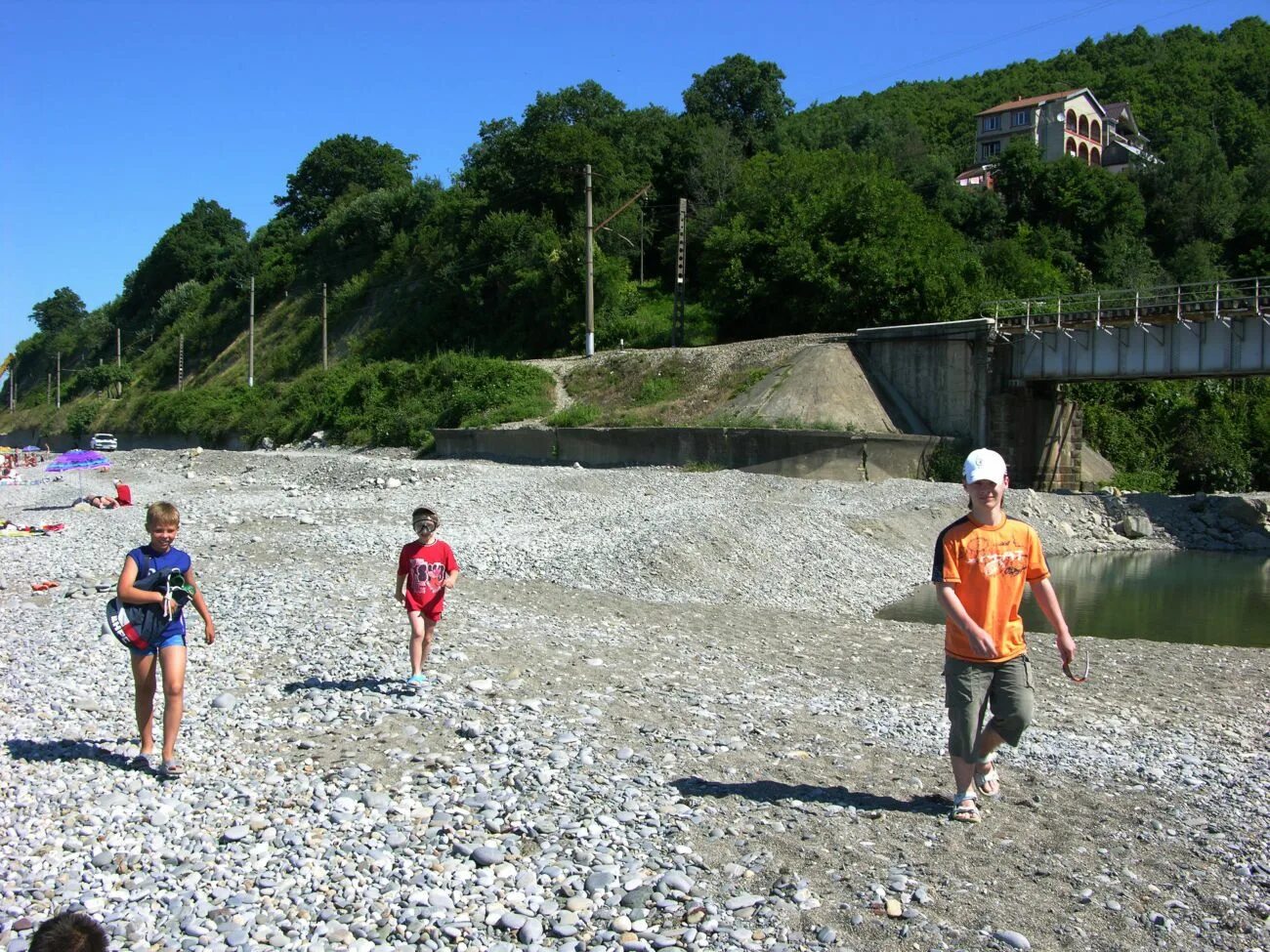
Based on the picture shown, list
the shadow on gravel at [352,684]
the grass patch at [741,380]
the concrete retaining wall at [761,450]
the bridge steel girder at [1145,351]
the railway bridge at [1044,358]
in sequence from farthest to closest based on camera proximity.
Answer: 1. the grass patch at [741,380]
2. the railway bridge at [1044,358]
3. the concrete retaining wall at [761,450]
4. the bridge steel girder at [1145,351]
5. the shadow on gravel at [352,684]

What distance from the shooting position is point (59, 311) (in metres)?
162

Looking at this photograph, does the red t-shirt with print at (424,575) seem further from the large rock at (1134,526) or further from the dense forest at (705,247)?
the dense forest at (705,247)

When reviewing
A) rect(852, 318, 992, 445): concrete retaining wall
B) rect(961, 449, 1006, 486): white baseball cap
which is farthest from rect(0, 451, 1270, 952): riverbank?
rect(852, 318, 992, 445): concrete retaining wall

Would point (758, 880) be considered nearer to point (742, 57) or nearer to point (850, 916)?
point (850, 916)

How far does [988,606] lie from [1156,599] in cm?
1736

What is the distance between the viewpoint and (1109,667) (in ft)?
41.3

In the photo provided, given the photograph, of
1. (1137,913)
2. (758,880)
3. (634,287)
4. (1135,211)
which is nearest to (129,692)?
(758,880)

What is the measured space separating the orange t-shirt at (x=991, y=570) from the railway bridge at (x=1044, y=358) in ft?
95.6

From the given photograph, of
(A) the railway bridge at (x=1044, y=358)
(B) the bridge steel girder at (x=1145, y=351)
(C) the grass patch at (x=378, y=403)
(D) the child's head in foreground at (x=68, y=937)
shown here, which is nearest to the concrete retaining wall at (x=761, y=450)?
(A) the railway bridge at (x=1044, y=358)

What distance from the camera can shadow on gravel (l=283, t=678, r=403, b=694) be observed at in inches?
369

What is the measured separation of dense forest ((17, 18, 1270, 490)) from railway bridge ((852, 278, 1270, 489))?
5856mm

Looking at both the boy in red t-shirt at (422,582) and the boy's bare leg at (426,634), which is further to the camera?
the boy's bare leg at (426,634)

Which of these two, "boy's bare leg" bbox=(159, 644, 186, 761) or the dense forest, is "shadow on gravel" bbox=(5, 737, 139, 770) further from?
the dense forest

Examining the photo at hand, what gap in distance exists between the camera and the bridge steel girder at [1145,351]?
1227 inches
